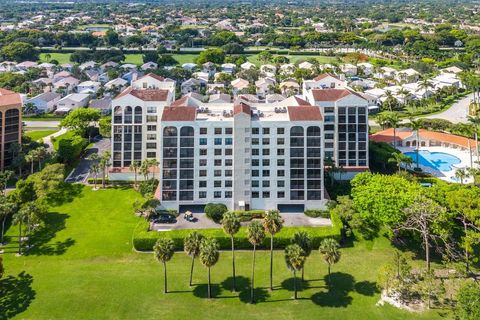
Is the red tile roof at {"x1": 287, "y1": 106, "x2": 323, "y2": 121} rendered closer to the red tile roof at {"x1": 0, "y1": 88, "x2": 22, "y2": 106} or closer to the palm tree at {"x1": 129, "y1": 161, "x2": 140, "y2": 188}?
the palm tree at {"x1": 129, "y1": 161, "x2": 140, "y2": 188}

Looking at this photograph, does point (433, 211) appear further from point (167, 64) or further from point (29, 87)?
point (167, 64)

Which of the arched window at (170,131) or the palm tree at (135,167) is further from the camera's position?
the palm tree at (135,167)

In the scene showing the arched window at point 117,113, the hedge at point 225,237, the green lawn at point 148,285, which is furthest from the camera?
the arched window at point 117,113

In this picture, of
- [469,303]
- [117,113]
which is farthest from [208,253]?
[117,113]

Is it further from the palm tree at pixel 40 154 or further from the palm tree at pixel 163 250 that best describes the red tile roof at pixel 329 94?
the palm tree at pixel 40 154

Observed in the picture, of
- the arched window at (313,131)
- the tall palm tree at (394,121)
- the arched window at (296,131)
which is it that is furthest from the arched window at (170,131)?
the tall palm tree at (394,121)

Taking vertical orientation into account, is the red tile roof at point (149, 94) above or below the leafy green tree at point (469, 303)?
above

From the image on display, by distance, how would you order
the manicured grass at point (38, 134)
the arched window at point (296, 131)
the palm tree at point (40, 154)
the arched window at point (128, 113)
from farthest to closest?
the manicured grass at point (38, 134)
the arched window at point (128, 113)
the palm tree at point (40, 154)
the arched window at point (296, 131)

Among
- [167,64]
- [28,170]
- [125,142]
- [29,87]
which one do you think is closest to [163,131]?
[125,142]
